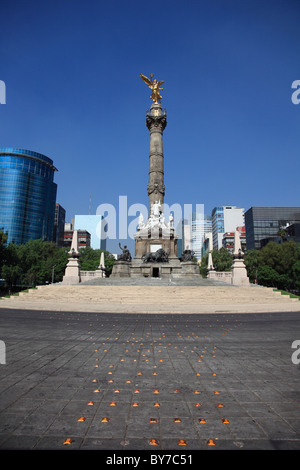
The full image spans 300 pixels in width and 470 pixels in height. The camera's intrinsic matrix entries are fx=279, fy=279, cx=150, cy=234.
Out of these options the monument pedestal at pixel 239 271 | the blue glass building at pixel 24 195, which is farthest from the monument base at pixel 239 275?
the blue glass building at pixel 24 195

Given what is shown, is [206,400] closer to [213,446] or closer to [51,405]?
[213,446]

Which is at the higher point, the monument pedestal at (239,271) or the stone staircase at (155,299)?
the monument pedestal at (239,271)

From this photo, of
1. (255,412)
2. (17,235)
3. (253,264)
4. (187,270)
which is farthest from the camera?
(17,235)

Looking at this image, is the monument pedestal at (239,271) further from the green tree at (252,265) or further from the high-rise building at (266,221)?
the high-rise building at (266,221)

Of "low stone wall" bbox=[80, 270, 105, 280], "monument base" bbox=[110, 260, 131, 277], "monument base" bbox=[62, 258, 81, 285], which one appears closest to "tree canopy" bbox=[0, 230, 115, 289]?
"low stone wall" bbox=[80, 270, 105, 280]

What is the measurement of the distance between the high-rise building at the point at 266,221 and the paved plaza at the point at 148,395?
314ft

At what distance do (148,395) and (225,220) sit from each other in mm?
140050

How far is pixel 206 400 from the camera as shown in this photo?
400cm

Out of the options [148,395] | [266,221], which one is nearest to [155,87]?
[148,395]

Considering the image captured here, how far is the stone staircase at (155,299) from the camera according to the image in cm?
1745

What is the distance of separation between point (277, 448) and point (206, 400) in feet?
4.19

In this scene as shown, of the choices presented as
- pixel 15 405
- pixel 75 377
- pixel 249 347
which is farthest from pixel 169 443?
pixel 249 347

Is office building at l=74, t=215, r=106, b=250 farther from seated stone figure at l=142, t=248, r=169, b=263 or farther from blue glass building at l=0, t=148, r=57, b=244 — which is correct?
seated stone figure at l=142, t=248, r=169, b=263
